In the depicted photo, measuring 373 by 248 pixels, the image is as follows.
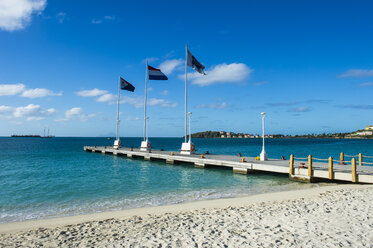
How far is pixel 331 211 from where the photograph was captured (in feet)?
29.6

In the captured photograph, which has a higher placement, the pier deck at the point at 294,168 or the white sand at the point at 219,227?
the pier deck at the point at 294,168

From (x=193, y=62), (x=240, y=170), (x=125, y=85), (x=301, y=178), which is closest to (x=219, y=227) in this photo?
(x=301, y=178)

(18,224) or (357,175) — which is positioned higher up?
(357,175)

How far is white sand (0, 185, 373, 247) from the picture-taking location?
6.44m

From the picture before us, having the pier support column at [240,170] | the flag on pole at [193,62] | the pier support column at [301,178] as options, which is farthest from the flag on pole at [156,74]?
the pier support column at [301,178]

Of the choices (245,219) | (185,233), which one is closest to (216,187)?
(245,219)

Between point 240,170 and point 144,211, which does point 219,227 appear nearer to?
point 144,211

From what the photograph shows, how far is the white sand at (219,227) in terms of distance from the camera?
6438 millimetres

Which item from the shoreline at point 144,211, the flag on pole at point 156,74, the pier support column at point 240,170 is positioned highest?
the flag on pole at point 156,74

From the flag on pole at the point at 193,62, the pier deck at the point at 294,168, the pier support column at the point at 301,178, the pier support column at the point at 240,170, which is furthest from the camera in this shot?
the flag on pole at the point at 193,62

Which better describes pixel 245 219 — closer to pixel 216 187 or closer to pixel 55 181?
pixel 216 187

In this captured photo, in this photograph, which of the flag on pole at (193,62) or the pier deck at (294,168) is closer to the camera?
the pier deck at (294,168)

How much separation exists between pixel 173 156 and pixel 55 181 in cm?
1214

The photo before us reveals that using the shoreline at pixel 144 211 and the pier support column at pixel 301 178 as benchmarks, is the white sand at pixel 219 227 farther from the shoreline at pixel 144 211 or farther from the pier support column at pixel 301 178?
the pier support column at pixel 301 178
